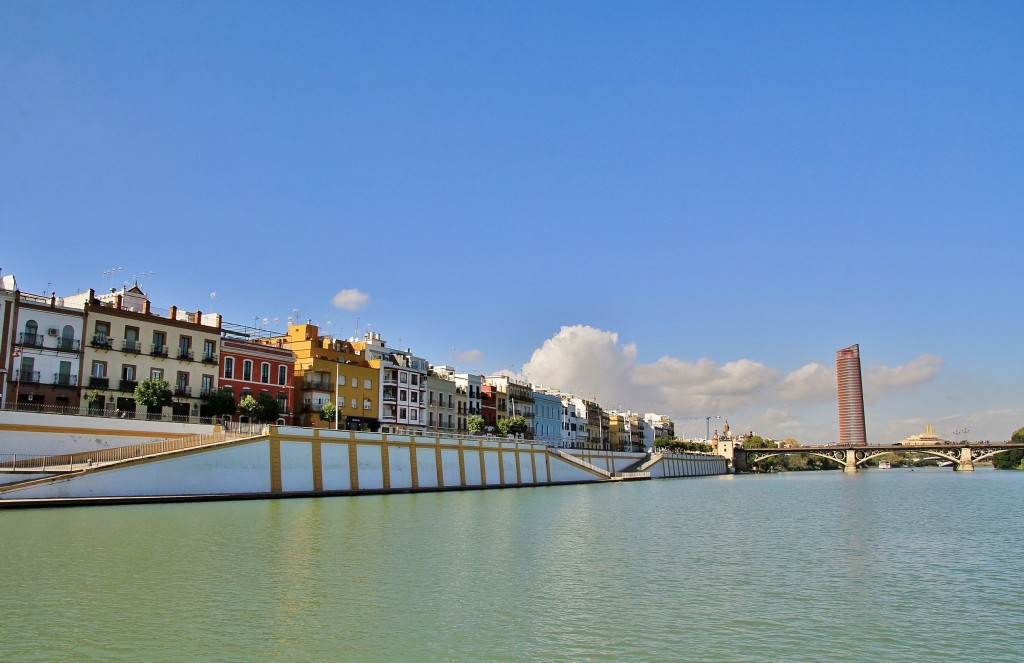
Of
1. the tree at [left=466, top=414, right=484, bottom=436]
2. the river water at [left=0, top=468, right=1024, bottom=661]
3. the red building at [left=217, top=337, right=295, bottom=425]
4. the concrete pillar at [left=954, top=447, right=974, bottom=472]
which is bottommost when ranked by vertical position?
the river water at [left=0, top=468, right=1024, bottom=661]

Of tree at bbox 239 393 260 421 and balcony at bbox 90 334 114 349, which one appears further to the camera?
tree at bbox 239 393 260 421

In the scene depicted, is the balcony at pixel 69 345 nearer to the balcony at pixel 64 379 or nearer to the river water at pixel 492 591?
the balcony at pixel 64 379

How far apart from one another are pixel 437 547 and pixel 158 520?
49.5ft

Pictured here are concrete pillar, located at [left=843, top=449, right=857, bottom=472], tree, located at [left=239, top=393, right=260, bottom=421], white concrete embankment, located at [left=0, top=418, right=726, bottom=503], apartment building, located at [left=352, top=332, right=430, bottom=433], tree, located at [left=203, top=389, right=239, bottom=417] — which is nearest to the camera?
white concrete embankment, located at [left=0, top=418, right=726, bottom=503]

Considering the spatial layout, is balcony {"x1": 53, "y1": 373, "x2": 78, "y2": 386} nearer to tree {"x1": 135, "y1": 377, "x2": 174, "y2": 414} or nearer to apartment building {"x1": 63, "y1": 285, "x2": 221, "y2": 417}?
apartment building {"x1": 63, "y1": 285, "x2": 221, "y2": 417}

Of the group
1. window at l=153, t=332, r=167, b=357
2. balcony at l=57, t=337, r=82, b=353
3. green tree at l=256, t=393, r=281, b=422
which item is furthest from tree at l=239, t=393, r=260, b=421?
balcony at l=57, t=337, r=82, b=353

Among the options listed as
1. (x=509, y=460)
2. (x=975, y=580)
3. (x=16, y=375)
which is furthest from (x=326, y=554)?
(x=509, y=460)

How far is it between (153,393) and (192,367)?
6819 millimetres

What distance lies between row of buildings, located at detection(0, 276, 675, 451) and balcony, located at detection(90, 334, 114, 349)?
0.07 meters

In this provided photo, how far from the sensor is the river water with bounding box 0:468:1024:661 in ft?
51.7

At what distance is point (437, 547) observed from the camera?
29.8 meters

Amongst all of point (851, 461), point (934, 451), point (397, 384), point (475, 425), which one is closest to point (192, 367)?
point (397, 384)

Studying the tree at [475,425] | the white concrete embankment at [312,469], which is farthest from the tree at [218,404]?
the tree at [475,425]

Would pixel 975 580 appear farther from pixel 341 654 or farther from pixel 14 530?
pixel 14 530
